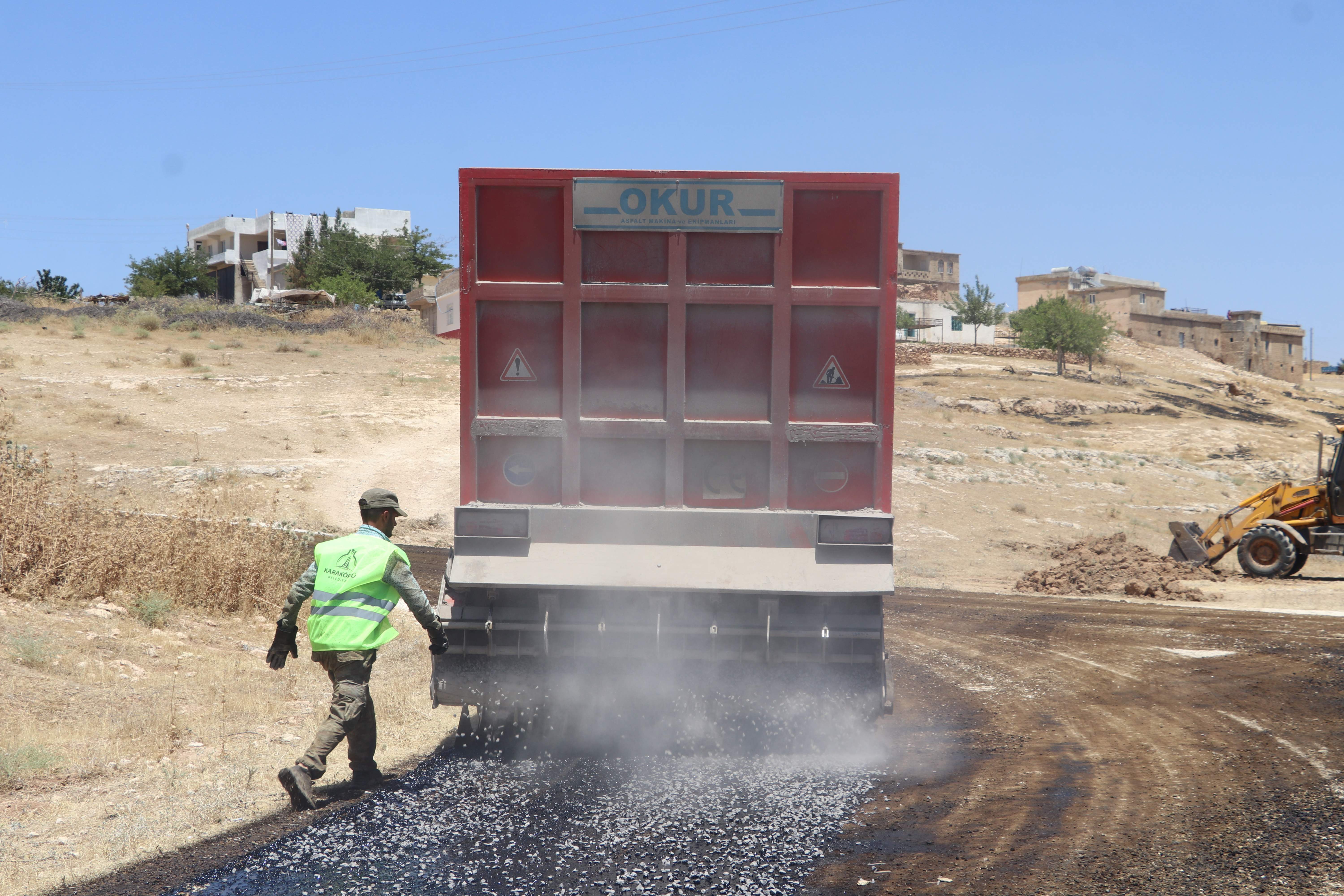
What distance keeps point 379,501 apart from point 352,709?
1175 millimetres

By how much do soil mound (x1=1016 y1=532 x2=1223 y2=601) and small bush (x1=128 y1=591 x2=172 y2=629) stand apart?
43.2 feet

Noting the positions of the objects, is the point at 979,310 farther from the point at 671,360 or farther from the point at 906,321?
the point at 671,360

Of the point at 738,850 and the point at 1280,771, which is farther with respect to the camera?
the point at 1280,771

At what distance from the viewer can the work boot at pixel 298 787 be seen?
550cm

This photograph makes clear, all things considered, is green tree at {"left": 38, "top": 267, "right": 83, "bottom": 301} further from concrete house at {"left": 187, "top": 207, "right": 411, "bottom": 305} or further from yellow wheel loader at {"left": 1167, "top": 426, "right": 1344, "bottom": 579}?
yellow wheel loader at {"left": 1167, "top": 426, "right": 1344, "bottom": 579}

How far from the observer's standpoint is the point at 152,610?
30.6ft

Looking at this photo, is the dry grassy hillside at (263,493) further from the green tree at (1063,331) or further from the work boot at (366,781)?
the green tree at (1063,331)

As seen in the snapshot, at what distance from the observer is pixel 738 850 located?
16.2 ft

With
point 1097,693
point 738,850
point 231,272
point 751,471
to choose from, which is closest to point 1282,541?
point 1097,693

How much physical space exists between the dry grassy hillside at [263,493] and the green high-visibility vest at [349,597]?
92 cm

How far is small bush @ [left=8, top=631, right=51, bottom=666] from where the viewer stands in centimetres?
748

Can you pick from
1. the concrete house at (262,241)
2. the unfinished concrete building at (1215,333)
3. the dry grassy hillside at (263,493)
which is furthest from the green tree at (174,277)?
the unfinished concrete building at (1215,333)

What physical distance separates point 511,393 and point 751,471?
1602 millimetres

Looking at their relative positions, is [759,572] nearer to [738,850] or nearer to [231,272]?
[738,850]
